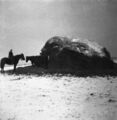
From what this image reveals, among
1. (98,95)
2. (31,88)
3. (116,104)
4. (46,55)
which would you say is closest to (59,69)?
(46,55)

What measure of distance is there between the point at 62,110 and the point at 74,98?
136 centimetres

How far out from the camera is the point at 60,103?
7.85m

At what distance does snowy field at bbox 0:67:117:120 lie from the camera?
22.2 feet

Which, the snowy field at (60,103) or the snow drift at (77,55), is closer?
the snowy field at (60,103)

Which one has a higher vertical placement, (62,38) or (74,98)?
(62,38)

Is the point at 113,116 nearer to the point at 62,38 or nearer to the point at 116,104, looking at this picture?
the point at 116,104

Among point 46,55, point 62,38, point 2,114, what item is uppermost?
point 62,38

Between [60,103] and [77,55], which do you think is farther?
[77,55]

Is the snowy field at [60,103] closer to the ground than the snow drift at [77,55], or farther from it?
closer to the ground

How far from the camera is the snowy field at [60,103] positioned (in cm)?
677

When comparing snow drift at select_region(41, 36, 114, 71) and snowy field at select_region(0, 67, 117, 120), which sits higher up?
snow drift at select_region(41, 36, 114, 71)

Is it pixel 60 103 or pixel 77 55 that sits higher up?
pixel 77 55

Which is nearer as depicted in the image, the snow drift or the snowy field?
the snowy field

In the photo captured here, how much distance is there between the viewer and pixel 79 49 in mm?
18672
